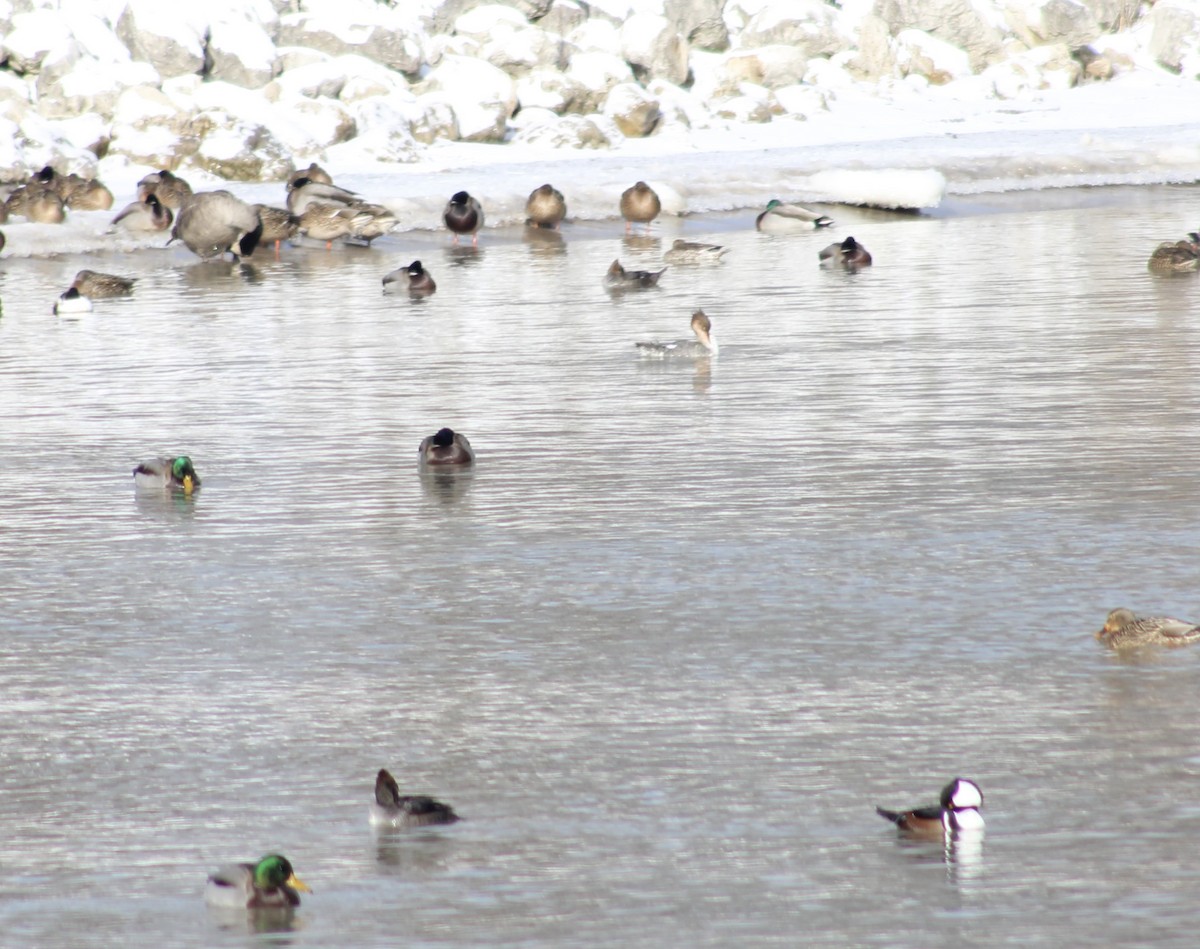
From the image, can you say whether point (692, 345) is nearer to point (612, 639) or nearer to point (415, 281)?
point (415, 281)

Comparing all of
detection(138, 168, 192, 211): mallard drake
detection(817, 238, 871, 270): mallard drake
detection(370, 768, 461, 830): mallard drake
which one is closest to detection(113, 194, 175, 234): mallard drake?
detection(138, 168, 192, 211): mallard drake

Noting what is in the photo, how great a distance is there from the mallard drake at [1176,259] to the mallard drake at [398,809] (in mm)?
16224

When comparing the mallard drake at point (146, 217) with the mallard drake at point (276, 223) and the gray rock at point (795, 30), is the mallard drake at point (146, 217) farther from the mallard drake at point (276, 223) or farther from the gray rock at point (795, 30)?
the gray rock at point (795, 30)

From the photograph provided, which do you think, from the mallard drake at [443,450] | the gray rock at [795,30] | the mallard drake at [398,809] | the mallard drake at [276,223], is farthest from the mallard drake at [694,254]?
the gray rock at [795,30]

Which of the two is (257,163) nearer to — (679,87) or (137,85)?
(137,85)

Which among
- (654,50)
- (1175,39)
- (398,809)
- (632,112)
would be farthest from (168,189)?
(1175,39)

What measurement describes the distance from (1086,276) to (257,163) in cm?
1636

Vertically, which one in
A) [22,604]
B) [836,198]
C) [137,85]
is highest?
[137,85]

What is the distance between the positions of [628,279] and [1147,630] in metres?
13.9

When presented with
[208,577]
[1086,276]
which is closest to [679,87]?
[1086,276]

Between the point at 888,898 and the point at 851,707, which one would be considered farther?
the point at 851,707

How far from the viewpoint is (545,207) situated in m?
29.0

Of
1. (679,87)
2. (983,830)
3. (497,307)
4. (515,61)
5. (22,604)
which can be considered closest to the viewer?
(983,830)

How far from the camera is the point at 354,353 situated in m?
17.6
